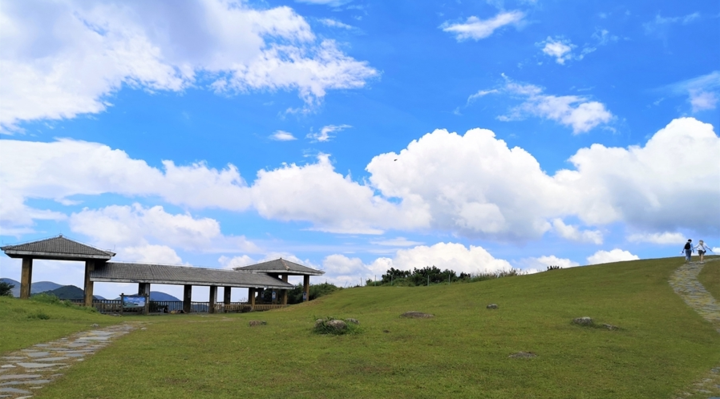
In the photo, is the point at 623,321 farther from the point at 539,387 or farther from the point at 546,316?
the point at 539,387

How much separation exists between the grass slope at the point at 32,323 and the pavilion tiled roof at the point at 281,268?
18.9 m

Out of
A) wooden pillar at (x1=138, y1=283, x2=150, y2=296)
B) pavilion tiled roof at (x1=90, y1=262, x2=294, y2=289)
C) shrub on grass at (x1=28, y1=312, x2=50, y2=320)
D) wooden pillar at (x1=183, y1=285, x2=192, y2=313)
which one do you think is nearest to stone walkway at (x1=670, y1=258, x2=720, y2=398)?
shrub on grass at (x1=28, y1=312, x2=50, y2=320)

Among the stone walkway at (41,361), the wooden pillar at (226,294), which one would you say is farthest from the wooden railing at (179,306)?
the stone walkway at (41,361)

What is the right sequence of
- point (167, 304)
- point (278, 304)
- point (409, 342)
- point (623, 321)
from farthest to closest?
point (278, 304) → point (167, 304) → point (623, 321) → point (409, 342)

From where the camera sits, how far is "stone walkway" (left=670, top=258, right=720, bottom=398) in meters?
10.1

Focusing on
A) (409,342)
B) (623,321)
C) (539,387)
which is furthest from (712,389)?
(623,321)

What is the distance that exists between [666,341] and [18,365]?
16.0m

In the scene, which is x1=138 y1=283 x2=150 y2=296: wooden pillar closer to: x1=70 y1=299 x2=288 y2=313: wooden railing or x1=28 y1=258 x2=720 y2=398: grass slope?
x1=70 y1=299 x2=288 y2=313: wooden railing

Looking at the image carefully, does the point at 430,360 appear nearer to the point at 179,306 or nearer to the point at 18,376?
the point at 18,376

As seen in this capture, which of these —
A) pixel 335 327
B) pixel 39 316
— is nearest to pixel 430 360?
pixel 335 327

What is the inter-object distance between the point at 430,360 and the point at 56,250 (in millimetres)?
30203

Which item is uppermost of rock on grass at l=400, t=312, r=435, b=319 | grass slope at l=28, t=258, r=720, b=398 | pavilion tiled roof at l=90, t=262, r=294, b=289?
pavilion tiled roof at l=90, t=262, r=294, b=289

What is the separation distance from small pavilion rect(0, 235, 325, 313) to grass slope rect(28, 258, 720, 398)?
64.6 ft

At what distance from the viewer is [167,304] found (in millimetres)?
40125
